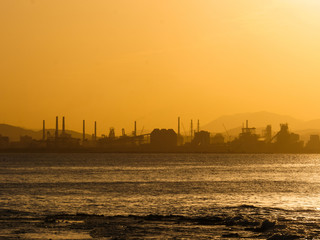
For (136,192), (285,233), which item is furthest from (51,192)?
(285,233)

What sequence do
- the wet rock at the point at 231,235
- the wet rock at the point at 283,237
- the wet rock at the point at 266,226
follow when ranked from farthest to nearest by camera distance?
the wet rock at the point at 266,226 → the wet rock at the point at 231,235 → the wet rock at the point at 283,237

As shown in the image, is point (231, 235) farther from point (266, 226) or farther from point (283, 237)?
point (266, 226)

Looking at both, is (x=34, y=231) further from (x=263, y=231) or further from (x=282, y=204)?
(x=282, y=204)

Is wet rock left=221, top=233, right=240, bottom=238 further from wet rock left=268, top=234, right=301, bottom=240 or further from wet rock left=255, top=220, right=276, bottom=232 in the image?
wet rock left=255, top=220, right=276, bottom=232

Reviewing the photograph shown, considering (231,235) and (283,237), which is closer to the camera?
(283,237)

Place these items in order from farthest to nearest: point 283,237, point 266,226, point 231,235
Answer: point 266,226, point 231,235, point 283,237

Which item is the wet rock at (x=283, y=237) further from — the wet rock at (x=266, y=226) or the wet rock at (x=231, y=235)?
the wet rock at (x=266, y=226)

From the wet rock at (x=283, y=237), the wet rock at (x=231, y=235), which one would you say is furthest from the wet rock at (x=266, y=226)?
the wet rock at (x=283, y=237)

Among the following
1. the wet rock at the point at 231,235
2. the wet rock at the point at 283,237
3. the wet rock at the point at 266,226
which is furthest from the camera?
the wet rock at the point at 266,226

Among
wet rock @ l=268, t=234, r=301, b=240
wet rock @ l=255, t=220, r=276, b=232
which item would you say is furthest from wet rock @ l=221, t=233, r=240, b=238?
wet rock @ l=255, t=220, r=276, b=232

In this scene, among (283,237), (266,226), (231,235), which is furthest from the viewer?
(266,226)

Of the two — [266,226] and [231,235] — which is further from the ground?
[266,226]

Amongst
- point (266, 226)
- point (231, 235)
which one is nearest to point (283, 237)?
point (231, 235)

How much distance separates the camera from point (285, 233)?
43.3m
